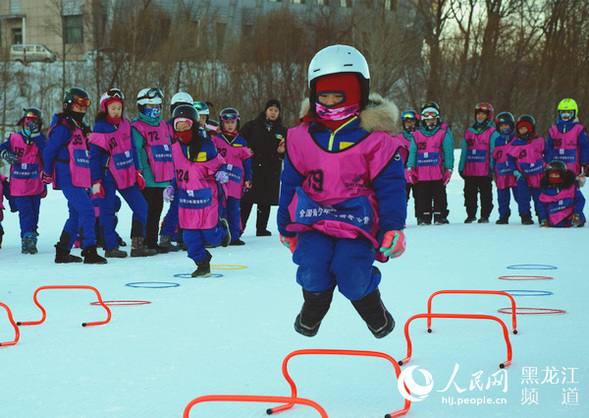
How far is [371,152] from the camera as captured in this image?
3973mm

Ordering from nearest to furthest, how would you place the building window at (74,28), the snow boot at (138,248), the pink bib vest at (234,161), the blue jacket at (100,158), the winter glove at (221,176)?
the winter glove at (221,176) < the blue jacket at (100,158) < the snow boot at (138,248) < the pink bib vest at (234,161) < the building window at (74,28)

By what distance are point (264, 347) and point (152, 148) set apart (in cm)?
596

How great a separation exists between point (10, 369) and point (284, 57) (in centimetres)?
2983

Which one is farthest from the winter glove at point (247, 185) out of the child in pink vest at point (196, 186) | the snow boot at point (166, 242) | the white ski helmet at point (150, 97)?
the child in pink vest at point (196, 186)

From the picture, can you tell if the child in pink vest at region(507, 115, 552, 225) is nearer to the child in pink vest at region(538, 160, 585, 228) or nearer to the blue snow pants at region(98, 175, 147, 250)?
the child in pink vest at region(538, 160, 585, 228)

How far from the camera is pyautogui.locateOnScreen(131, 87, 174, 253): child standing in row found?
1047cm

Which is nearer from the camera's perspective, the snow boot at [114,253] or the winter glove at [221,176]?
the winter glove at [221,176]

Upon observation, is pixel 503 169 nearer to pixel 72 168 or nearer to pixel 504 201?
pixel 504 201

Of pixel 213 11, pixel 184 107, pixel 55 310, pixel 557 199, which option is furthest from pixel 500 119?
pixel 213 11

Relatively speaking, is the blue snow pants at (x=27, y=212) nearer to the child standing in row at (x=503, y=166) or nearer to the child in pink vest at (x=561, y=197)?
the child standing in row at (x=503, y=166)

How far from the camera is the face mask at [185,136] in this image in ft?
28.4

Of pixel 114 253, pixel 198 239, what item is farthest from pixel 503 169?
pixel 198 239

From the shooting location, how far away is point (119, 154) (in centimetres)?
991

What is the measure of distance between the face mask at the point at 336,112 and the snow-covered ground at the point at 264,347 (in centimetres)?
142
